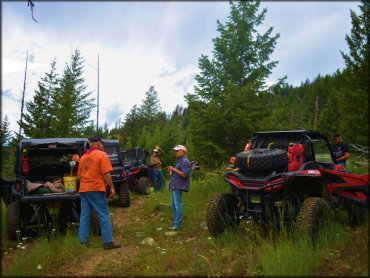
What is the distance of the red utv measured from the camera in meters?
4.51

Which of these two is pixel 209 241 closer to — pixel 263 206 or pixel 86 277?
pixel 263 206

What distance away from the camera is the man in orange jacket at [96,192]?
4.94 meters

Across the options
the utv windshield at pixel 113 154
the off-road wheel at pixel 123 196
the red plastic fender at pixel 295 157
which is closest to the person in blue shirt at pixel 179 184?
the red plastic fender at pixel 295 157

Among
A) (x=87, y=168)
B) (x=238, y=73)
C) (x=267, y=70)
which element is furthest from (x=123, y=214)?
(x=267, y=70)

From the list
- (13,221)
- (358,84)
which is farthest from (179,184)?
(358,84)

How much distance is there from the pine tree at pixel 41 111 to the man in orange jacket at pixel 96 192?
1313 centimetres

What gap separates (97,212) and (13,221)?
72.4 inches

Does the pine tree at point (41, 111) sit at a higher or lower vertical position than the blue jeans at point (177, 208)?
higher

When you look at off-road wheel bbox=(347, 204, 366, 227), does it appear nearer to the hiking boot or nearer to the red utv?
the red utv

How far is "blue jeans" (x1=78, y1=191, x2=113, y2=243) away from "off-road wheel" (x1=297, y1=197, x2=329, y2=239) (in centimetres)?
327

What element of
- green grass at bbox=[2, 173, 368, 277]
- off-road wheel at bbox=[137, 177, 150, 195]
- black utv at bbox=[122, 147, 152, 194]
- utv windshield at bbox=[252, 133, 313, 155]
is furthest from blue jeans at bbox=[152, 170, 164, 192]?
utv windshield at bbox=[252, 133, 313, 155]

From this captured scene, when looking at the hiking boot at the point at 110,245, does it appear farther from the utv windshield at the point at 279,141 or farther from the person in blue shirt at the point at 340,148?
the person in blue shirt at the point at 340,148

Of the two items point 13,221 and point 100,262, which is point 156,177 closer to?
point 13,221

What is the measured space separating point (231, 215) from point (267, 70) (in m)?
10.2
